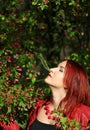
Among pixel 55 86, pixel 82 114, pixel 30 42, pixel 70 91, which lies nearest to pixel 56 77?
pixel 55 86

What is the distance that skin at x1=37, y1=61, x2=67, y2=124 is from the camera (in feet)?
14.6

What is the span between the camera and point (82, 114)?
4.37m

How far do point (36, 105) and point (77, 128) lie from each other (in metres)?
1.24

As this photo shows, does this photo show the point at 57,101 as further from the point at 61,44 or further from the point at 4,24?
the point at 61,44

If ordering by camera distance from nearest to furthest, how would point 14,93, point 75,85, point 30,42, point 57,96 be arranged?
point 14,93
point 75,85
point 57,96
point 30,42

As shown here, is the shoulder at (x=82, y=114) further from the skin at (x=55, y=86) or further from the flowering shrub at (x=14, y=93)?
the flowering shrub at (x=14, y=93)

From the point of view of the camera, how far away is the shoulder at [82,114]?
4.35 m

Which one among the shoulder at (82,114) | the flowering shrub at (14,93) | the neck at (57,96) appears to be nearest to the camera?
the flowering shrub at (14,93)

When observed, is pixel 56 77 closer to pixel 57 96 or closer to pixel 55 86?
pixel 55 86

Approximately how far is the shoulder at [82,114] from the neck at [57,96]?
214 millimetres

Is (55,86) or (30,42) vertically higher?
(55,86)

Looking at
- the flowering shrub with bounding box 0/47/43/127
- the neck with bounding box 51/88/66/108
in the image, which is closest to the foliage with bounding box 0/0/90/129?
the flowering shrub with bounding box 0/47/43/127

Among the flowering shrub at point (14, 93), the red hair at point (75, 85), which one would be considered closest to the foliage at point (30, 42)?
the flowering shrub at point (14, 93)

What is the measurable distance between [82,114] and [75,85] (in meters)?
0.29
